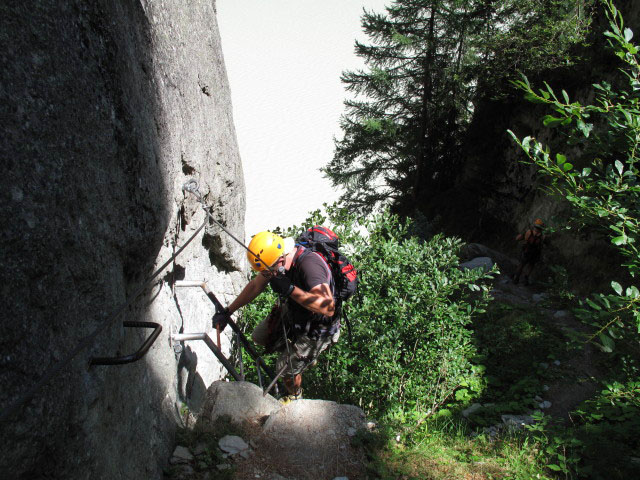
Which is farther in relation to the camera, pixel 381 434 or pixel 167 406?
pixel 381 434

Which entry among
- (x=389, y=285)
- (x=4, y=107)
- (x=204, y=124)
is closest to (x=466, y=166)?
(x=389, y=285)

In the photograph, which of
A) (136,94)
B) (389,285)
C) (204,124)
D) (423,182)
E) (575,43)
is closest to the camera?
(136,94)

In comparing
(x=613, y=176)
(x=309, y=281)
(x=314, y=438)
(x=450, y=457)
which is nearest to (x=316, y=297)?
(x=309, y=281)

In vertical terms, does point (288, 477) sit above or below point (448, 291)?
below

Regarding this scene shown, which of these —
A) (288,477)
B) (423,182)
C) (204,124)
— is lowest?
(288,477)


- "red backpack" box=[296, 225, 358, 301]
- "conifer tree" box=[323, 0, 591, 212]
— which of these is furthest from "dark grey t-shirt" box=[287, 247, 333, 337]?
"conifer tree" box=[323, 0, 591, 212]

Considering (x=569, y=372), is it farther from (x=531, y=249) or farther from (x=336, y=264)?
(x=531, y=249)

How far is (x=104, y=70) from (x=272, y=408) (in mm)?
3284

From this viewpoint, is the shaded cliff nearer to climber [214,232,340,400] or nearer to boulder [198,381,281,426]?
climber [214,232,340,400]

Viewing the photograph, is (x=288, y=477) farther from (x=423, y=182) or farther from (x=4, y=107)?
(x=423, y=182)

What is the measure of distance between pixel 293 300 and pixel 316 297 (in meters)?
0.67

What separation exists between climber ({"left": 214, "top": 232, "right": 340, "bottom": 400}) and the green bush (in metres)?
0.63

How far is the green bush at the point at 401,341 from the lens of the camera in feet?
17.2

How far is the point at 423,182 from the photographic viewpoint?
2283cm
